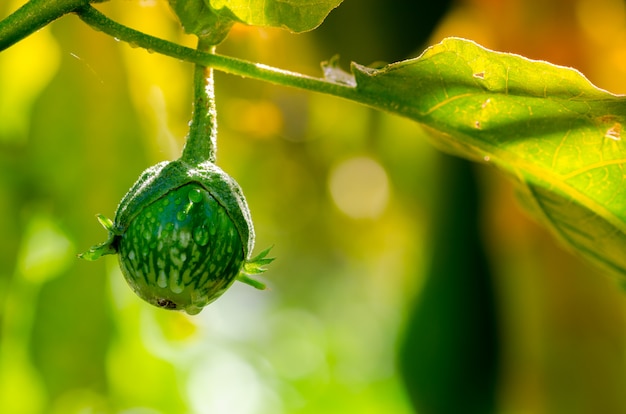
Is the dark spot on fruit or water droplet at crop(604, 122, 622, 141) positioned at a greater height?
the dark spot on fruit

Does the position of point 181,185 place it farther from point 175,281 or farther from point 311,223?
point 311,223

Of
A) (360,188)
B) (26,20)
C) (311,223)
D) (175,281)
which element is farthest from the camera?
(360,188)

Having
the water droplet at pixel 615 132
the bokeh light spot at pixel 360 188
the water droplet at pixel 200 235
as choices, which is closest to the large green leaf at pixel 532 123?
the water droplet at pixel 615 132

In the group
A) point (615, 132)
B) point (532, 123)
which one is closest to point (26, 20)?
point (532, 123)

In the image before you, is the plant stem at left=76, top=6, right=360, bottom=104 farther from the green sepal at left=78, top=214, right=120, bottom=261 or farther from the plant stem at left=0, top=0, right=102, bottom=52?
the green sepal at left=78, top=214, right=120, bottom=261

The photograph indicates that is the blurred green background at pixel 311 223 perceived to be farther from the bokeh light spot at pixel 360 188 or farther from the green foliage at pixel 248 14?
the green foliage at pixel 248 14

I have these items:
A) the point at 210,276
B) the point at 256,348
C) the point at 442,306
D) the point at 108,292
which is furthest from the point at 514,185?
the point at 256,348

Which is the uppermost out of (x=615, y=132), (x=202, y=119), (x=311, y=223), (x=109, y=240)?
(x=311, y=223)

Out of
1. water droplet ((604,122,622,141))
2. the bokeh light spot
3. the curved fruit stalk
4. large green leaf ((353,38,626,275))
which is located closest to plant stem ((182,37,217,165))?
the curved fruit stalk
